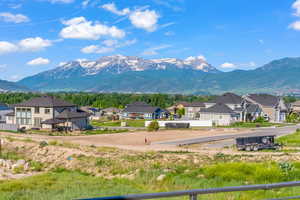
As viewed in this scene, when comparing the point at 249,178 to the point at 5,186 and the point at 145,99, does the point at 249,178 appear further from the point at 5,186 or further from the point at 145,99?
the point at 145,99

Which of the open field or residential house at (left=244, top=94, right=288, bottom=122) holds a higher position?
residential house at (left=244, top=94, right=288, bottom=122)

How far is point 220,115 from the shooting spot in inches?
3071

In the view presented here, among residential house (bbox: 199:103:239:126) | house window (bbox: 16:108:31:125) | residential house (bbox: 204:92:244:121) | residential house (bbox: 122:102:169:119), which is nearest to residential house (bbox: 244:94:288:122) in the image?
residential house (bbox: 204:92:244:121)

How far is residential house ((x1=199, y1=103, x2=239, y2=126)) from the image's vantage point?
7688 centimetres

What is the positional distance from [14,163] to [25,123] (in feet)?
111

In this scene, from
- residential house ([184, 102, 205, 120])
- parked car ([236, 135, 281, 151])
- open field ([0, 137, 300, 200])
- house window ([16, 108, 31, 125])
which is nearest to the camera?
open field ([0, 137, 300, 200])

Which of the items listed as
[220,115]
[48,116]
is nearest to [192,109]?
[220,115]

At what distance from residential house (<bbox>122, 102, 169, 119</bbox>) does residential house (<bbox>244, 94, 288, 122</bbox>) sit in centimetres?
2560

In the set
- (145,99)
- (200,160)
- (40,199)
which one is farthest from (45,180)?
(145,99)

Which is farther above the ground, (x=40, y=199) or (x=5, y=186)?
(x=40, y=199)

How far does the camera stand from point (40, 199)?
12492 millimetres

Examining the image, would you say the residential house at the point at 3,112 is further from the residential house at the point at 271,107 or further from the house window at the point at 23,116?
the residential house at the point at 271,107

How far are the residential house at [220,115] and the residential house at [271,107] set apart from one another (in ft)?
51.6

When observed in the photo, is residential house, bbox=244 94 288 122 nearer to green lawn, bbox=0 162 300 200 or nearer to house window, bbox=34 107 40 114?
house window, bbox=34 107 40 114
